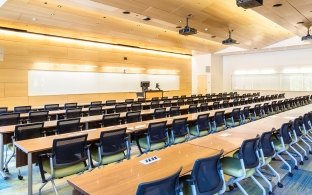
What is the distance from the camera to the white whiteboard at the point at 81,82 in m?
11.2

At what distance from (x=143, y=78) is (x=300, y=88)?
10.5m

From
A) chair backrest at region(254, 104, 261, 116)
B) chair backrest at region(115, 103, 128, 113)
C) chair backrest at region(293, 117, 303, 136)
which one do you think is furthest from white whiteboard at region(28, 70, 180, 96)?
chair backrest at region(293, 117, 303, 136)

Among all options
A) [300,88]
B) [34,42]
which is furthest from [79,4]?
[300,88]

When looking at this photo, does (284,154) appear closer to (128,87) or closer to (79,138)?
(79,138)

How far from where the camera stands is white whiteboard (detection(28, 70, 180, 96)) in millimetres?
11203

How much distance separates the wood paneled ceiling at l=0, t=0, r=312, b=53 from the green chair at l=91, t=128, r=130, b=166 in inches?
184

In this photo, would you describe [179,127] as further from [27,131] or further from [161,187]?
[161,187]

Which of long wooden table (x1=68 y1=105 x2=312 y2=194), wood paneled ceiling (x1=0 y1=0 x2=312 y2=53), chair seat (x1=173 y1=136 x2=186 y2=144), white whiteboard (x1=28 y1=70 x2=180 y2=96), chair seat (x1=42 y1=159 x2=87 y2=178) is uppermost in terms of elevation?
wood paneled ceiling (x1=0 y1=0 x2=312 y2=53)

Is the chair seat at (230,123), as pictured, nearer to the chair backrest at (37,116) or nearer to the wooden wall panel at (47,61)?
the chair backrest at (37,116)

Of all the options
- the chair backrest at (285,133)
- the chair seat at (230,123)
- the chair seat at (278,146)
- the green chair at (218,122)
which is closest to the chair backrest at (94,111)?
the green chair at (218,122)

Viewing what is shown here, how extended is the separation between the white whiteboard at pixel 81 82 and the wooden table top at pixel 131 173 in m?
10.0

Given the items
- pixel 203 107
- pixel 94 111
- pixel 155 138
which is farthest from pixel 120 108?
pixel 155 138

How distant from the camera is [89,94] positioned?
514 inches

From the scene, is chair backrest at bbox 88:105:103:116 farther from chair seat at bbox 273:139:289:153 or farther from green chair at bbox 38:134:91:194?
chair seat at bbox 273:139:289:153
